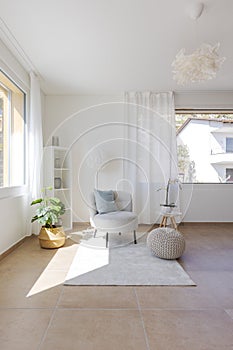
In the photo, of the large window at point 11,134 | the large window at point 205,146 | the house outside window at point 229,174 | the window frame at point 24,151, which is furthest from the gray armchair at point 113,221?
the house outside window at point 229,174

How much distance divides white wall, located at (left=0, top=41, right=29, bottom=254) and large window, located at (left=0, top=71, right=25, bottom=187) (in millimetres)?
160

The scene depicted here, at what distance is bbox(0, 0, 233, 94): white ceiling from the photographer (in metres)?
2.54

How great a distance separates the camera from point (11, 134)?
3.90 metres

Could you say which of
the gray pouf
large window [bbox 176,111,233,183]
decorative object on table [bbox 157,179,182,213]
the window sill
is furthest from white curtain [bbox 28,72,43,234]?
A: large window [bbox 176,111,233,183]

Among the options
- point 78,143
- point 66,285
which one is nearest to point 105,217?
point 66,285

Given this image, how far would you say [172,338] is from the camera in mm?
1632

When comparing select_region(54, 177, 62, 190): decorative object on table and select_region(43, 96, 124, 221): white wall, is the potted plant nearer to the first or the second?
select_region(54, 177, 62, 190): decorative object on table

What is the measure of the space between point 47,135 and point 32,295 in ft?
11.8

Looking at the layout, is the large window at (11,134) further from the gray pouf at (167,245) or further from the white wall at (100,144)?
the gray pouf at (167,245)

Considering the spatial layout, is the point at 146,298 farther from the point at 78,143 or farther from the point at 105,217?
the point at 78,143

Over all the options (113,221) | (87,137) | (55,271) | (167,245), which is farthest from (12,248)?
(87,137)

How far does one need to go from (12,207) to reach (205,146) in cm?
390

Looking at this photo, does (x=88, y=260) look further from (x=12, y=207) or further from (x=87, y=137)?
(x=87, y=137)

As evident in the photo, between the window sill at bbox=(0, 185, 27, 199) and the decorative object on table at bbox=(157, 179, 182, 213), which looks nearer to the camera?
the window sill at bbox=(0, 185, 27, 199)
